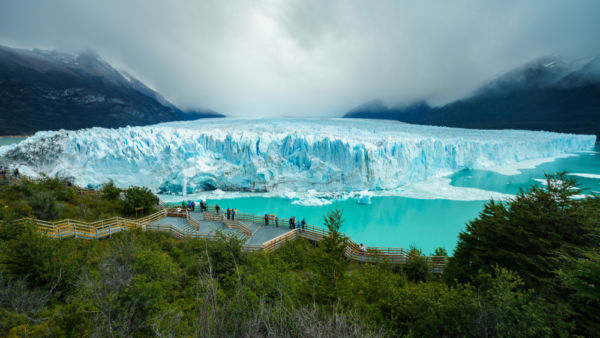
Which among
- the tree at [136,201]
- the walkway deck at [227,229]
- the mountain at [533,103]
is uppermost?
the mountain at [533,103]

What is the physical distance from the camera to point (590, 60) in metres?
79.6

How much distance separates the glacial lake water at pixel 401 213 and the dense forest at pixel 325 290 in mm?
6894

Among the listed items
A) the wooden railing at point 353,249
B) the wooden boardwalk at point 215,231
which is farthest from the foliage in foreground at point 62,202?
the wooden railing at point 353,249

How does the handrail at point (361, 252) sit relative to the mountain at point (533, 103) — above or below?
below

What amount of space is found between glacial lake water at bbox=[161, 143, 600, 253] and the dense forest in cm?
689

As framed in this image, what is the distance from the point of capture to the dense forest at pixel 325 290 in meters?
2.93

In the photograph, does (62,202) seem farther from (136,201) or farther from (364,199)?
(364,199)

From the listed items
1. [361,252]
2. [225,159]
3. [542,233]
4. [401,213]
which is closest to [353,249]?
[361,252]

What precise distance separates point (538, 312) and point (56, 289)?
7.93 metres

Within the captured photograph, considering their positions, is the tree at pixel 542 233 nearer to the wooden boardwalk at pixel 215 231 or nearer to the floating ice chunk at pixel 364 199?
the wooden boardwalk at pixel 215 231

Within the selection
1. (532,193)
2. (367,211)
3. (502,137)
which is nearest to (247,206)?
(367,211)

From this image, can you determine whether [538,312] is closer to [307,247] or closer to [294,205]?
[307,247]

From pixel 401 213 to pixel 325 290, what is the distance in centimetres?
1468

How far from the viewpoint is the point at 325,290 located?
3.90 metres
